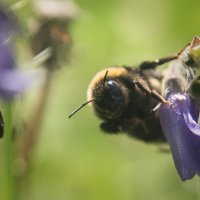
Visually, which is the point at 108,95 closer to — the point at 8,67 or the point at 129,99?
the point at 129,99

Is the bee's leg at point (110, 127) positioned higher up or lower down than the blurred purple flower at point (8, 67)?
lower down

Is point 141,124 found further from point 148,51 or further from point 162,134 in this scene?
point 148,51

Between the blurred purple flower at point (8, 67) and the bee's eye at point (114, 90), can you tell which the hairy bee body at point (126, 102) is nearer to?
the bee's eye at point (114, 90)

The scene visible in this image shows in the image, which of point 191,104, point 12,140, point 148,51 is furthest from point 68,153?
point 191,104

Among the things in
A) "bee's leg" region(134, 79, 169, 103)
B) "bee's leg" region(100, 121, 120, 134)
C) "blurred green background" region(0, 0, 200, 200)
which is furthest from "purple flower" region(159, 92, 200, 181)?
"blurred green background" region(0, 0, 200, 200)

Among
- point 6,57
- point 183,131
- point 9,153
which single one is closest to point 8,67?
point 6,57

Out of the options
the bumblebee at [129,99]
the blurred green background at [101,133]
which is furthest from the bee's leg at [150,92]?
the blurred green background at [101,133]

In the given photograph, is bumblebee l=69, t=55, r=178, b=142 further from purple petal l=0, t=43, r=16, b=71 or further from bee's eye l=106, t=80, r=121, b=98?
purple petal l=0, t=43, r=16, b=71

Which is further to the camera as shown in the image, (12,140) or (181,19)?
(181,19)
